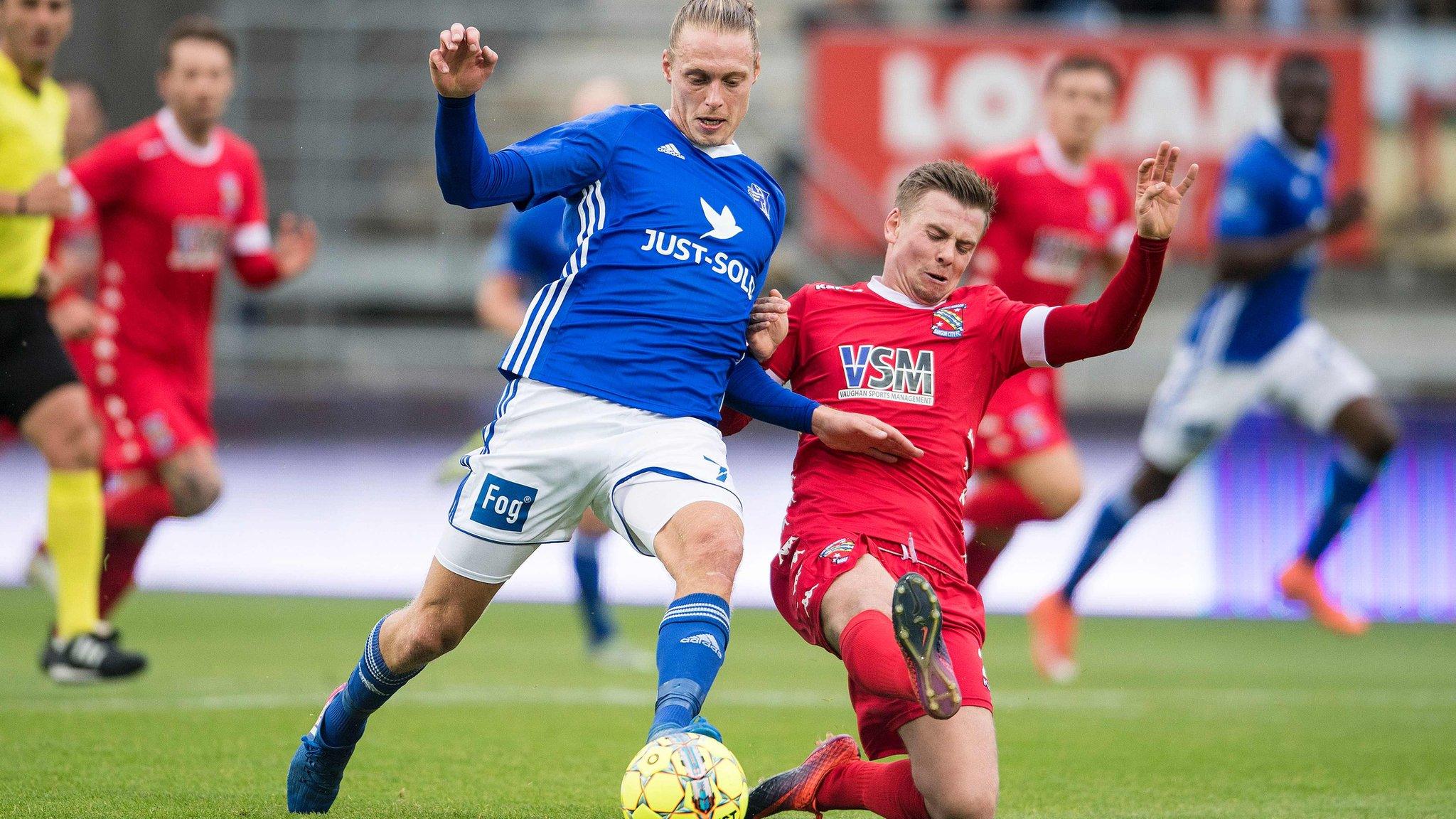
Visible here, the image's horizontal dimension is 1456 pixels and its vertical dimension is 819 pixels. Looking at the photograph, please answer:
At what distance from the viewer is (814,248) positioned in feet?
38.7

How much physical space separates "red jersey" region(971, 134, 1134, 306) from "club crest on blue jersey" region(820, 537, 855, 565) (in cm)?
337

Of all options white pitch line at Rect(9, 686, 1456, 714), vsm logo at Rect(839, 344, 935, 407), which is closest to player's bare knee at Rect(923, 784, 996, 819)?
vsm logo at Rect(839, 344, 935, 407)

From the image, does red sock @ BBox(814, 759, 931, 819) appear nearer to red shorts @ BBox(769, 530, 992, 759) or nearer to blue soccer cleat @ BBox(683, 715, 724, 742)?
red shorts @ BBox(769, 530, 992, 759)

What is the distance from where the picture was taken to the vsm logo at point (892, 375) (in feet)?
13.1

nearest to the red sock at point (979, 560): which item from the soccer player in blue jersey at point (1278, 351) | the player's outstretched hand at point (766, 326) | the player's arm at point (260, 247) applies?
the soccer player in blue jersey at point (1278, 351)

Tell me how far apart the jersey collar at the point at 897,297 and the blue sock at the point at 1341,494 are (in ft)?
15.4

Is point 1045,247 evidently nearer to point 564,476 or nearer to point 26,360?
point 564,476

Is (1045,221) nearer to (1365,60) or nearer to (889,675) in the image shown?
(889,675)

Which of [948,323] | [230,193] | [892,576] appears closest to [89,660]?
[230,193]

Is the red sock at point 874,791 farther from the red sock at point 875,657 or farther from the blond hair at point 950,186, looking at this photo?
the blond hair at point 950,186

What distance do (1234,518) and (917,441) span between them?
815cm

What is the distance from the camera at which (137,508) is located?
7.13 metres

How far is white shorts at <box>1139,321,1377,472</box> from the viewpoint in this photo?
26.2 feet

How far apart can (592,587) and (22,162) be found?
3047mm
